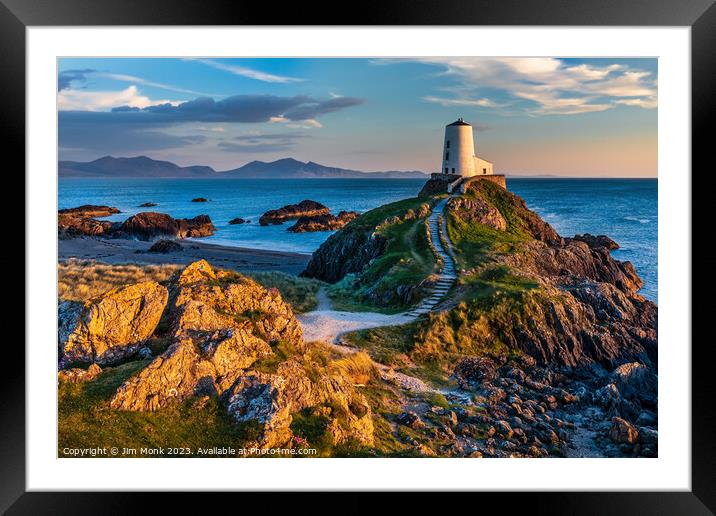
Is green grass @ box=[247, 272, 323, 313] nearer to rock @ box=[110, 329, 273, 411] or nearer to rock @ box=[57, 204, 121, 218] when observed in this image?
rock @ box=[110, 329, 273, 411]

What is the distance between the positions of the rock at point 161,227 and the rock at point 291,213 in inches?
330

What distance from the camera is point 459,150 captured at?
1590 inches

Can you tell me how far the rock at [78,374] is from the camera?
1146 centimetres

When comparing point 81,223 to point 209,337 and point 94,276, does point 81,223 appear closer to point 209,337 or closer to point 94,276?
point 94,276

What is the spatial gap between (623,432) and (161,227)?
44812mm

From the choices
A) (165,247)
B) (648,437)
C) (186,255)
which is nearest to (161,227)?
(165,247)

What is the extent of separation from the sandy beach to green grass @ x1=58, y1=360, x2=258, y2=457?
2255 centimetres

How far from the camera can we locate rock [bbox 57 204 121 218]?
4886 centimetres

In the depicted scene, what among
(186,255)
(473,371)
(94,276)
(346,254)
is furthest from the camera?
(186,255)

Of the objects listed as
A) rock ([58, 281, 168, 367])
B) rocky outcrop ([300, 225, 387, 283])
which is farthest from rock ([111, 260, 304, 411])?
rocky outcrop ([300, 225, 387, 283])

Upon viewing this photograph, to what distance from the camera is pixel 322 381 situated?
13875 millimetres

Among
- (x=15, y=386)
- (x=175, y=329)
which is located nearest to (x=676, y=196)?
(x=175, y=329)

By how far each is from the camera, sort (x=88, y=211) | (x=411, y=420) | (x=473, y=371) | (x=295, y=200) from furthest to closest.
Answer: (x=295, y=200)
(x=88, y=211)
(x=473, y=371)
(x=411, y=420)
